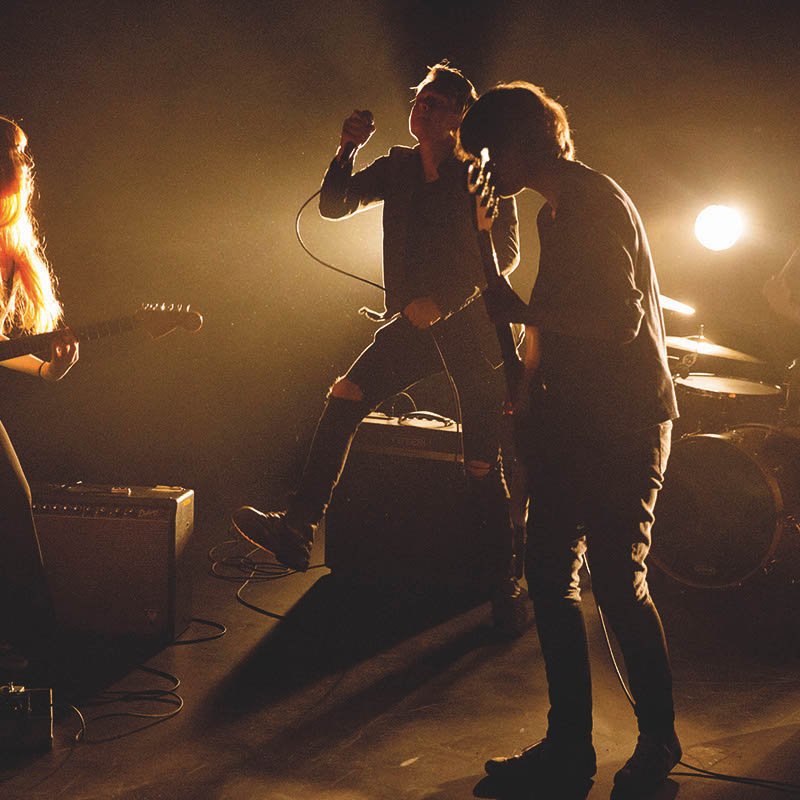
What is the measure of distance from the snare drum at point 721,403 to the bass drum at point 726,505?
154 millimetres

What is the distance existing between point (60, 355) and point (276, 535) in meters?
0.89

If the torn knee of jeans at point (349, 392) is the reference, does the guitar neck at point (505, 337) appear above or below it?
above

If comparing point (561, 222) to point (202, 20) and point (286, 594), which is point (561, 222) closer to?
point (286, 594)

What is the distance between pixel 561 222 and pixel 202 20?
3615 millimetres

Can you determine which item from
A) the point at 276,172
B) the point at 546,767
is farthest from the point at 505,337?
the point at 276,172

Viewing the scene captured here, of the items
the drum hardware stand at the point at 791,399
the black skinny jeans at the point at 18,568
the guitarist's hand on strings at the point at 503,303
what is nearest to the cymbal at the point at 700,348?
the drum hardware stand at the point at 791,399

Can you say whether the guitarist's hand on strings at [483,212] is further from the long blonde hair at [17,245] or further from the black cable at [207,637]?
the black cable at [207,637]

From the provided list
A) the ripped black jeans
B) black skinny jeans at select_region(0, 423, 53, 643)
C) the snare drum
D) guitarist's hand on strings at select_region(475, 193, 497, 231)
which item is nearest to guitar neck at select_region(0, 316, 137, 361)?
black skinny jeans at select_region(0, 423, 53, 643)

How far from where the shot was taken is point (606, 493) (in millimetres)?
2006

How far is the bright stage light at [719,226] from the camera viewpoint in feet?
16.2

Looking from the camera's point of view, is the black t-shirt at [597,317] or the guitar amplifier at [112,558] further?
the guitar amplifier at [112,558]

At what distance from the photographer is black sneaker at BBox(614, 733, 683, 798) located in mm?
2064

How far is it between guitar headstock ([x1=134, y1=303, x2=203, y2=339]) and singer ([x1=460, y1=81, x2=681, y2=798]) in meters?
1.25

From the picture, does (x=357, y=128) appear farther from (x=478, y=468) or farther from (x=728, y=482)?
(x=728, y=482)
